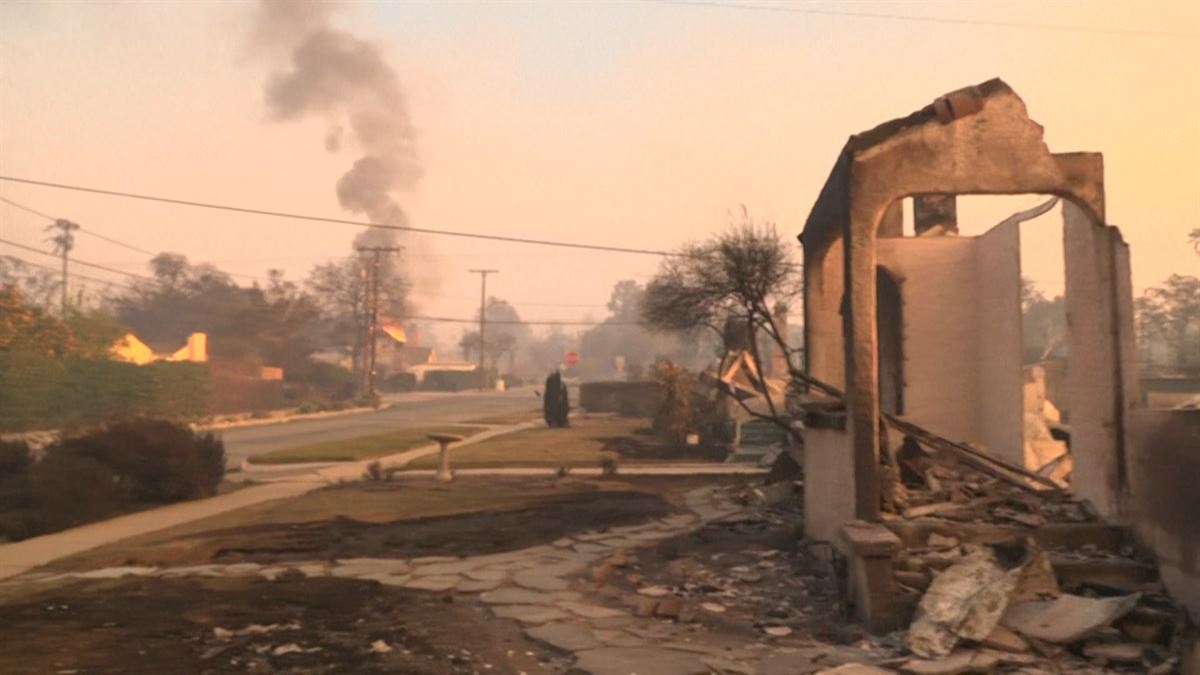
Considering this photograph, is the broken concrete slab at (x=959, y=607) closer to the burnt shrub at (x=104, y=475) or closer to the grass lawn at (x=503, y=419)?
the burnt shrub at (x=104, y=475)

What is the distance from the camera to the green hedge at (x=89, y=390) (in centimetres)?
2461

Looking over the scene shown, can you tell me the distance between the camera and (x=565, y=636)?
6090 mm

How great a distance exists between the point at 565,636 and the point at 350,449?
61.5 feet

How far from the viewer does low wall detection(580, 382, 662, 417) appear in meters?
40.3

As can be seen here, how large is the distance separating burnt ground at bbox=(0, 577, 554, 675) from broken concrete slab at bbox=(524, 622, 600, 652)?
0.46 feet

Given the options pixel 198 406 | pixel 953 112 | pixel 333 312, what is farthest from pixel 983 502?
pixel 333 312

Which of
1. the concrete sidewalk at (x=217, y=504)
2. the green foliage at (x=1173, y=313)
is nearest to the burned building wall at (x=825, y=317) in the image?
the concrete sidewalk at (x=217, y=504)

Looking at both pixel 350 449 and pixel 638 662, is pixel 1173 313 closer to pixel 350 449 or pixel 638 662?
pixel 350 449

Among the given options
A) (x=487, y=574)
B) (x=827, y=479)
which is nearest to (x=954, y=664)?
(x=827, y=479)

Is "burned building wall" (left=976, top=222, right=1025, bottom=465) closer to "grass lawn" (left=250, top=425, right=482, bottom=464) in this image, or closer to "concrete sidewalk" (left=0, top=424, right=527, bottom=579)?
"concrete sidewalk" (left=0, top=424, right=527, bottom=579)

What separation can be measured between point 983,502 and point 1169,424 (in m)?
1.77

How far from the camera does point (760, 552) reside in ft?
29.2

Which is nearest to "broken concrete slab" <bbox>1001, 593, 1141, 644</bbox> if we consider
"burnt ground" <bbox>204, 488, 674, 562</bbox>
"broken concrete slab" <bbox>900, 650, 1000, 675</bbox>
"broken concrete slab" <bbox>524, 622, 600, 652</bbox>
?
Result: "broken concrete slab" <bbox>900, 650, 1000, 675</bbox>

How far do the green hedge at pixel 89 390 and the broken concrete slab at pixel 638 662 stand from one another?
59.6ft
